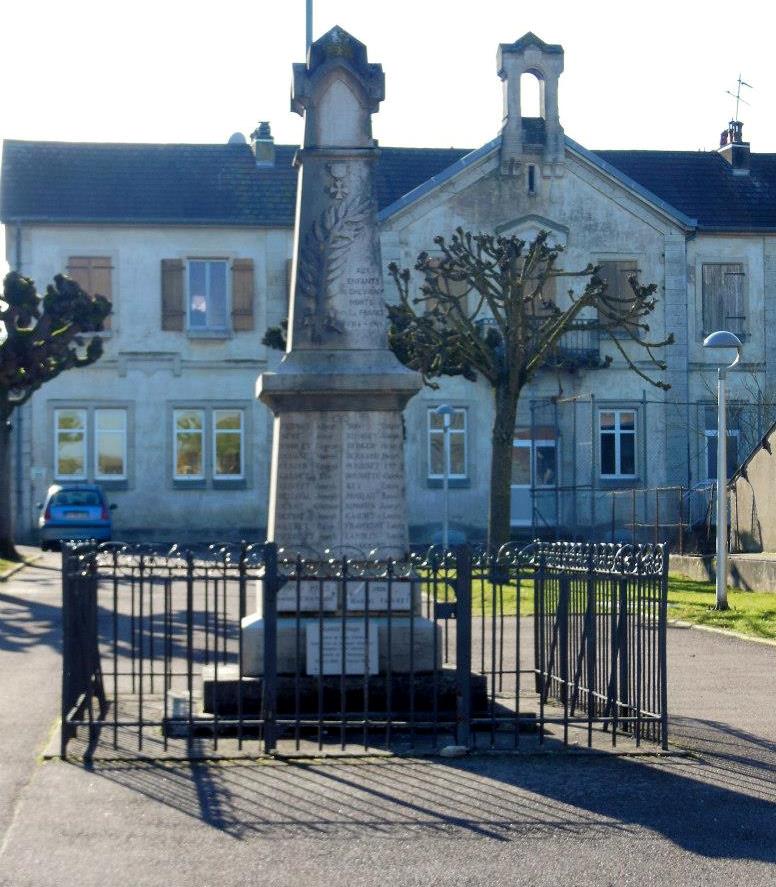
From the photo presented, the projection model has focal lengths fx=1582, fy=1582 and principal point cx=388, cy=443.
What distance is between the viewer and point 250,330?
128 feet

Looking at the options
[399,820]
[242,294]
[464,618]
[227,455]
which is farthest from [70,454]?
[399,820]

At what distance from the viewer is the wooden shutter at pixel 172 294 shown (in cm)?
3869

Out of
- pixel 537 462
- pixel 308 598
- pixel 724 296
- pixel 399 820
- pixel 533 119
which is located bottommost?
pixel 399 820

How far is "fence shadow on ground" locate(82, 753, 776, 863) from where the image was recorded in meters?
7.47

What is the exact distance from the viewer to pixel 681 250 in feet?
130

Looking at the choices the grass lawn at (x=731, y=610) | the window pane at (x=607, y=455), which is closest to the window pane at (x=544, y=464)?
the window pane at (x=607, y=455)

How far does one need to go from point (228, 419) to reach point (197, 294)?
10.4 ft

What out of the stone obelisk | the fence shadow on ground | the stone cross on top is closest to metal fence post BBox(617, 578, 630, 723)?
the fence shadow on ground

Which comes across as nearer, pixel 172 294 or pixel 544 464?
pixel 172 294

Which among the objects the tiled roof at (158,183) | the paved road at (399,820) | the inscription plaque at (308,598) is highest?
the tiled roof at (158,183)

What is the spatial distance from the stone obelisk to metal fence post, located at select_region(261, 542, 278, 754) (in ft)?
4.62

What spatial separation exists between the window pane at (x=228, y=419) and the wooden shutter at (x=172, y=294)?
229 centimetres

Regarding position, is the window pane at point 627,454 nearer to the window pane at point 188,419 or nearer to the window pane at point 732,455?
the window pane at point 732,455

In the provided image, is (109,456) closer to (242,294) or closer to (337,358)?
(242,294)
